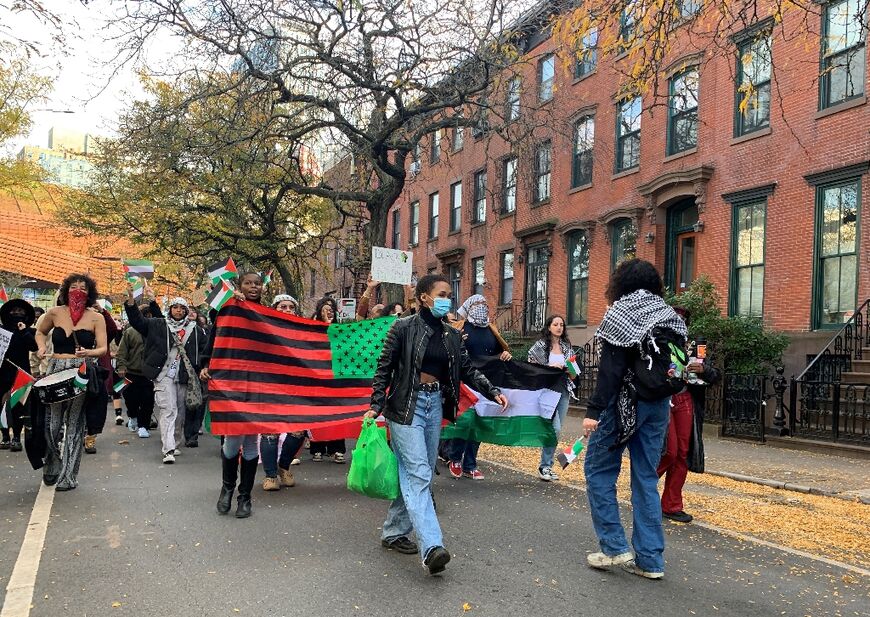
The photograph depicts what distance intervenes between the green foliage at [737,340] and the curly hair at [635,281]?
29.9 feet

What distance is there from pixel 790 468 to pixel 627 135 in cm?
1202

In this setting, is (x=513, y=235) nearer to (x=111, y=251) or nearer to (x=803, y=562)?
(x=111, y=251)

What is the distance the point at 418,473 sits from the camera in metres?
5.04

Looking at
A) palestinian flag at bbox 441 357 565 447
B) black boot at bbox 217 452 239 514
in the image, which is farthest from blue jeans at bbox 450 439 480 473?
black boot at bbox 217 452 239 514

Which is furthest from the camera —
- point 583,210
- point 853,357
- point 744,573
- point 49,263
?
point 583,210

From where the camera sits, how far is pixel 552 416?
8.74 metres

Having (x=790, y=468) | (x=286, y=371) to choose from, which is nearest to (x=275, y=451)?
(x=286, y=371)

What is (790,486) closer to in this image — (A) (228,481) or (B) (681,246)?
(A) (228,481)

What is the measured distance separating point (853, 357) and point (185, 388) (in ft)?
34.5

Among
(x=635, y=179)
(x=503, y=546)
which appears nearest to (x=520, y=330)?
(x=635, y=179)

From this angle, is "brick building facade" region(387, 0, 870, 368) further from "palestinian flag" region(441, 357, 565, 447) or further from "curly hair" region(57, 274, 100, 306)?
"curly hair" region(57, 274, 100, 306)

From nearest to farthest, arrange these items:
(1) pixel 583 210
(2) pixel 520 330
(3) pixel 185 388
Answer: (3) pixel 185 388, (1) pixel 583 210, (2) pixel 520 330

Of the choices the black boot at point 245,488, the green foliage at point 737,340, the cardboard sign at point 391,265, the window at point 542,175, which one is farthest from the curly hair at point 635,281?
the window at point 542,175

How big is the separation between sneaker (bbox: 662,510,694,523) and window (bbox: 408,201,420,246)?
1057 inches
